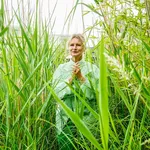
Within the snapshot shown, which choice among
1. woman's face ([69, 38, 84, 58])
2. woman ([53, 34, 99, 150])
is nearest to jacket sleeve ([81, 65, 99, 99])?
woman ([53, 34, 99, 150])

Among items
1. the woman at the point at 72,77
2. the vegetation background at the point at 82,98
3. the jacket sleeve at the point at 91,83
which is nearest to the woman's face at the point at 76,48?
the woman at the point at 72,77

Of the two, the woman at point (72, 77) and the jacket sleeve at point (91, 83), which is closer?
the jacket sleeve at point (91, 83)

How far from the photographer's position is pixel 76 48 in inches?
66.0

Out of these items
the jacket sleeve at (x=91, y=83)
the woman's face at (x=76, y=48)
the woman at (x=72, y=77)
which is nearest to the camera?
the jacket sleeve at (x=91, y=83)

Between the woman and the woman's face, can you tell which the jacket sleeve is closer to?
the woman

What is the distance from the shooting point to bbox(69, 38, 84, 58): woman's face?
1637 millimetres

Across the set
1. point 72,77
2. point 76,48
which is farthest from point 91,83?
point 76,48

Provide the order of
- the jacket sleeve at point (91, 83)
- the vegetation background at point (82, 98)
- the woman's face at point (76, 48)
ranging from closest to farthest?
the vegetation background at point (82, 98)
the jacket sleeve at point (91, 83)
the woman's face at point (76, 48)

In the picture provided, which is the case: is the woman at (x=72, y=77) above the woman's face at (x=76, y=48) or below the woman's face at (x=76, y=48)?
below

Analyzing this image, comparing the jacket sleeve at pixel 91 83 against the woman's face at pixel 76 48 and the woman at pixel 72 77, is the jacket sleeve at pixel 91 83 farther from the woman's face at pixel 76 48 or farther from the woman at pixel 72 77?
the woman's face at pixel 76 48

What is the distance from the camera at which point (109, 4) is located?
2.77ft

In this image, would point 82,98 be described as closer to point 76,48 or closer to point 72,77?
point 72,77

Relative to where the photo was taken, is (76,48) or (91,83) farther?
(76,48)

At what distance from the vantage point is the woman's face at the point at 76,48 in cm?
164
